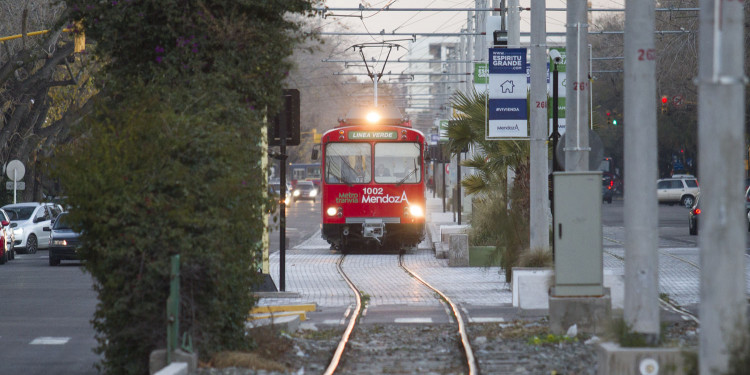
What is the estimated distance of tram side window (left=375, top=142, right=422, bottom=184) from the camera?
3080cm

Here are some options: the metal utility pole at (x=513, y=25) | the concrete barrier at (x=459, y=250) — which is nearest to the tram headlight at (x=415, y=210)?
the concrete barrier at (x=459, y=250)

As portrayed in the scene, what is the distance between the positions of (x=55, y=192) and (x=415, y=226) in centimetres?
2042

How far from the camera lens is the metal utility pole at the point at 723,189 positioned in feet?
23.9

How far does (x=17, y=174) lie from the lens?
42000mm

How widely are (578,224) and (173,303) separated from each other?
16.2ft

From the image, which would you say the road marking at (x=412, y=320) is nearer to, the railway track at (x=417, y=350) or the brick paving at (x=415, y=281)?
the railway track at (x=417, y=350)

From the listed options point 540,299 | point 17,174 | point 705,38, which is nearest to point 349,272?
point 540,299

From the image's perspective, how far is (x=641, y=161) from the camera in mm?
9984

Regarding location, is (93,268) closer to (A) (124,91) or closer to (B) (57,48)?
(A) (124,91)

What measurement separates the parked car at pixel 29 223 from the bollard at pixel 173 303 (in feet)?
93.2

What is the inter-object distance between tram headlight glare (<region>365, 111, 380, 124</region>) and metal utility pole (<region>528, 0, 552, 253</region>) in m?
12.0

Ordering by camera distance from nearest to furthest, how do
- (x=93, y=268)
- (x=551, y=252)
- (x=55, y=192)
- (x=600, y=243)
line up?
(x=93, y=268) → (x=55, y=192) → (x=600, y=243) → (x=551, y=252)

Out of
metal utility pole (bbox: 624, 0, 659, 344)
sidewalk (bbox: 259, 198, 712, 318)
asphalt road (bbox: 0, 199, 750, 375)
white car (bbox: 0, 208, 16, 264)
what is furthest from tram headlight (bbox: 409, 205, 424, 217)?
metal utility pole (bbox: 624, 0, 659, 344)

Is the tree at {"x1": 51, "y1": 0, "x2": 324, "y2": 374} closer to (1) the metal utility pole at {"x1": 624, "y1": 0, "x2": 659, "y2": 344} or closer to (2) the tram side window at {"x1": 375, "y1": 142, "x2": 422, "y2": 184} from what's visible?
(1) the metal utility pole at {"x1": 624, "y1": 0, "x2": 659, "y2": 344}
